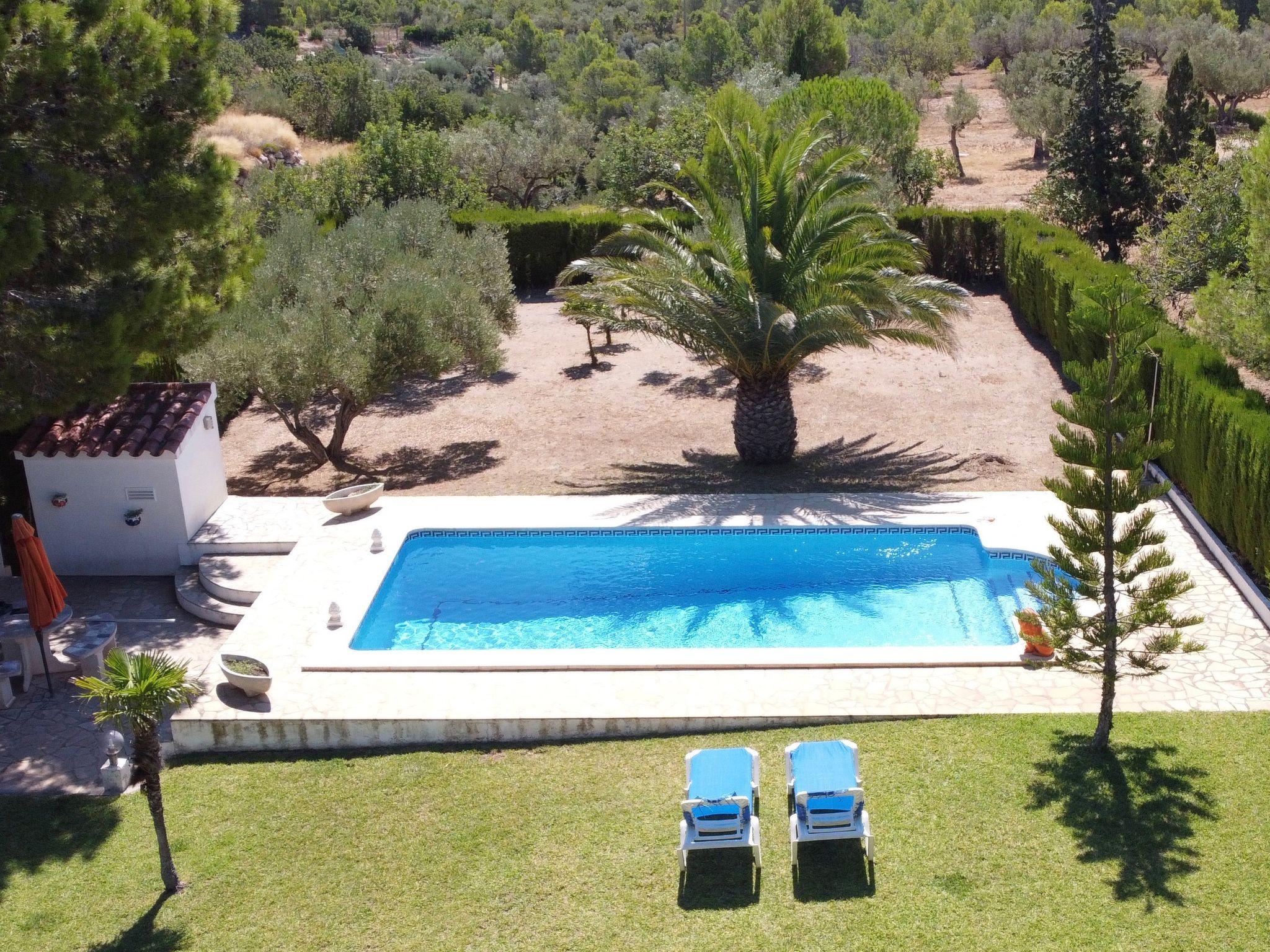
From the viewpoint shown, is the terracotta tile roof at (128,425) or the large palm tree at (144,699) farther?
the terracotta tile roof at (128,425)

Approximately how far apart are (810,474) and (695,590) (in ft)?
12.4

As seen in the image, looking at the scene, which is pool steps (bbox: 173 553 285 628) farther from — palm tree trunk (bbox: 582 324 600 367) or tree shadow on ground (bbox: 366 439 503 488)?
palm tree trunk (bbox: 582 324 600 367)

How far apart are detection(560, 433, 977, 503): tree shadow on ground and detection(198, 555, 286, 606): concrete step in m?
4.55

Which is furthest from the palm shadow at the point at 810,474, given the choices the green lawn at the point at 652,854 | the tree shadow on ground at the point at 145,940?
the tree shadow on ground at the point at 145,940

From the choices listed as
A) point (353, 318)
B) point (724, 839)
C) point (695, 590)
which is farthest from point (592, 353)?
point (724, 839)

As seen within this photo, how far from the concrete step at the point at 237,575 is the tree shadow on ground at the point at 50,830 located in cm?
368

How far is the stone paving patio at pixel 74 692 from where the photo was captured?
11.3 metres

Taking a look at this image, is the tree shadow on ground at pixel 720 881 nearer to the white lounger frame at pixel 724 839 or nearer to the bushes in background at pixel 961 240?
the white lounger frame at pixel 724 839

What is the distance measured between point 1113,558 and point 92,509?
12.0 meters

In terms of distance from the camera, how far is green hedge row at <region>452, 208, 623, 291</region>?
99.0ft

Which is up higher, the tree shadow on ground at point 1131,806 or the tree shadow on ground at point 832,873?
the tree shadow on ground at point 1131,806

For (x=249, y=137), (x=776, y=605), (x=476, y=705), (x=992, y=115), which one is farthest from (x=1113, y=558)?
(x=992, y=115)

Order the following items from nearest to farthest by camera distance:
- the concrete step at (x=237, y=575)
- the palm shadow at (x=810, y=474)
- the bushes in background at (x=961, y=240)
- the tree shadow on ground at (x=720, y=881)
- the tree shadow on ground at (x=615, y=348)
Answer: the tree shadow on ground at (x=720, y=881), the concrete step at (x=237, y=575), the palm shadow at (x=810, y=474), the tree shadow on ground at (x=615, y=348), the bushes in background at (x=961, y=240)

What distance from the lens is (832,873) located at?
908 cm
